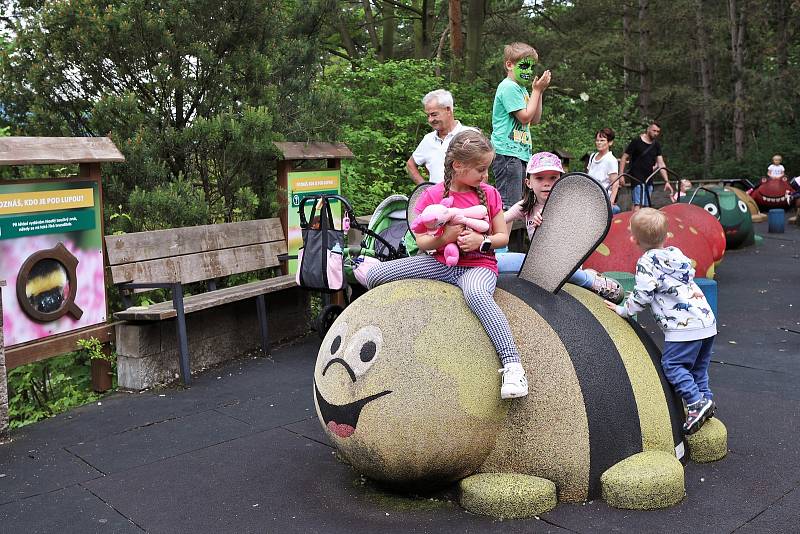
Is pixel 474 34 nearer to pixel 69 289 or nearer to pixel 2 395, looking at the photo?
pixel 69 289

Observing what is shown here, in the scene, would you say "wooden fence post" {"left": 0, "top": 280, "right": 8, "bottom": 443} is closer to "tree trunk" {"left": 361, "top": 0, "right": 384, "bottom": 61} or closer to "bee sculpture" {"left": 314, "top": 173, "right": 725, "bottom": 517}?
"bee sculpture" {"left": 314, "top": 173, "right": 725, "bottom": 517}

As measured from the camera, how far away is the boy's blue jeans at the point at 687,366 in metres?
4.59

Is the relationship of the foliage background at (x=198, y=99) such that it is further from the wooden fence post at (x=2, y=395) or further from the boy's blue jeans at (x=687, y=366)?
the boy's blue jeans at (x=687, y=366)

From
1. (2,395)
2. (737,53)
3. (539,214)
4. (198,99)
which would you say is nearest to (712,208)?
(198,99)

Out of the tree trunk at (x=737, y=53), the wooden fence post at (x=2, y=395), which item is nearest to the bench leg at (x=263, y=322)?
the wooden fence post at (x=2, y=395)

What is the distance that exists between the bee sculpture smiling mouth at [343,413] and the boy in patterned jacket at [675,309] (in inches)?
62.3

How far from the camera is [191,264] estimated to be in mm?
7664

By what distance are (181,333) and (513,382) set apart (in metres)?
3.69

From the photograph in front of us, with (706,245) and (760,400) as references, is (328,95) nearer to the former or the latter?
(706,245)

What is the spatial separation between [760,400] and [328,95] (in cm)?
578

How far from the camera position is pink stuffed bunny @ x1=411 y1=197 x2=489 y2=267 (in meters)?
4.30

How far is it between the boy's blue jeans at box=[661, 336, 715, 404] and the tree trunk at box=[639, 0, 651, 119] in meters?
25.1

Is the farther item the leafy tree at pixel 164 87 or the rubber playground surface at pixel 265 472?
the leafy tree at pixel 164 87

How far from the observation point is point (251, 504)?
14.3 ft
